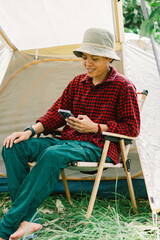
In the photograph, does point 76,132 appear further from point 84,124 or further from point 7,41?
point 7,41

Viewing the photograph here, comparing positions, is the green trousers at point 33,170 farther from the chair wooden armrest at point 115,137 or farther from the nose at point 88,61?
the nose at point 88,61

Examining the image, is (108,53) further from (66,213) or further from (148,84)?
(66,213)

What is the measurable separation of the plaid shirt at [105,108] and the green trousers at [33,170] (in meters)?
0.14

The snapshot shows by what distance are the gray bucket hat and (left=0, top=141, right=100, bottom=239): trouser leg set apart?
0.72 meters

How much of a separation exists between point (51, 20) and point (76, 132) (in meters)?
1.14

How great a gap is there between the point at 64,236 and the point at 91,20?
1.87 metres

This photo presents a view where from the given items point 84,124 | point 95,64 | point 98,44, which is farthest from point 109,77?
point 84,124

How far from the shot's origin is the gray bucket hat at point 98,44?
2383mm

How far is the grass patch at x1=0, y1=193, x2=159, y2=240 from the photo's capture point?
201cm

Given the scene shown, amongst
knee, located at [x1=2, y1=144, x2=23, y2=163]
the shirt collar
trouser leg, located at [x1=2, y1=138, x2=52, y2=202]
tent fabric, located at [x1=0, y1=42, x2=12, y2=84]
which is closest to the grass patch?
trouser leg, located at [x1=2, y1=138, x2=52, y2=202]

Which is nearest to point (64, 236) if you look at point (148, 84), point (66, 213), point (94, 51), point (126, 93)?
point (66, 213)

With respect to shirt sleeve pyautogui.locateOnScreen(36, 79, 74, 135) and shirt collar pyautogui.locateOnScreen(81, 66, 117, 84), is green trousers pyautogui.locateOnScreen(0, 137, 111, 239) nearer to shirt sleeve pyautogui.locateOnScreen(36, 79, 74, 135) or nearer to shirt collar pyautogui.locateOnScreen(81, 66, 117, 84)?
shirt sleeve pyautogui.locateOnScreen(36, 79, 74, 135)

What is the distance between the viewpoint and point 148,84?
3000mm

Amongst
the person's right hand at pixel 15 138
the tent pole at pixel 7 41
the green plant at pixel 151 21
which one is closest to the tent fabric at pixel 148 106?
the person's right hand at pixel 15 138
